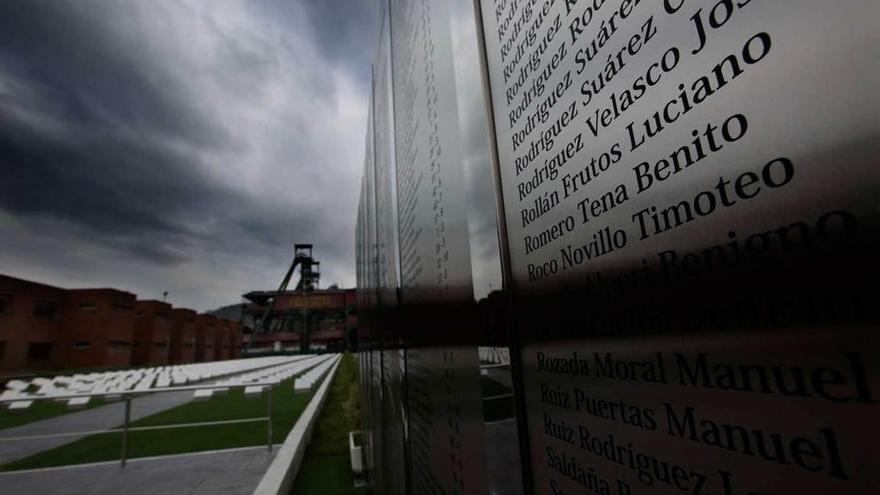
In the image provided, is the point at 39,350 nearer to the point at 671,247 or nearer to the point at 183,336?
the point at 183,336

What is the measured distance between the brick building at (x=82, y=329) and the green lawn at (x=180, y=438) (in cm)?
2020

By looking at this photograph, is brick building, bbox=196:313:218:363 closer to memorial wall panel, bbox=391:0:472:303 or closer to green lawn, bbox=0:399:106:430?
green lawn, bbox=0:399:106:430

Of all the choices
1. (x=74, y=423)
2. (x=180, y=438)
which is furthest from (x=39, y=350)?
(x=180, y=438)

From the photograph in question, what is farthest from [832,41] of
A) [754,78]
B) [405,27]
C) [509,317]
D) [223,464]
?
[223,464]

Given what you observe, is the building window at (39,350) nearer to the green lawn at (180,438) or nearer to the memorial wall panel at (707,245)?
the green lawn at (180,438)

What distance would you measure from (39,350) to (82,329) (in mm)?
2681

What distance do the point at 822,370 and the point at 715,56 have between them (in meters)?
0.23

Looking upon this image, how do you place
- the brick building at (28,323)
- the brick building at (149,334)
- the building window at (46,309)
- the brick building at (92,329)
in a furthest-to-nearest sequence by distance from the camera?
the brick building at (149,334), the brick building at (92,329), the building window at (46,309), the brick building at (28,323)

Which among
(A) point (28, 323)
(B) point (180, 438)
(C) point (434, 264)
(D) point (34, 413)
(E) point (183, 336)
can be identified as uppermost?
(A) point (28, 323)

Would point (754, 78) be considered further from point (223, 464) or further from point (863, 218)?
point (223, 464)

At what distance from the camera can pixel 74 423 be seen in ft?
30.9

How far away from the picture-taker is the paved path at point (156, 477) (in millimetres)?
4527

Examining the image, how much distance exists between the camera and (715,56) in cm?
33

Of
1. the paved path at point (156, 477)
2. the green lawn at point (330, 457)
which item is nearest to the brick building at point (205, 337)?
the green lawn at point (330, 457)
